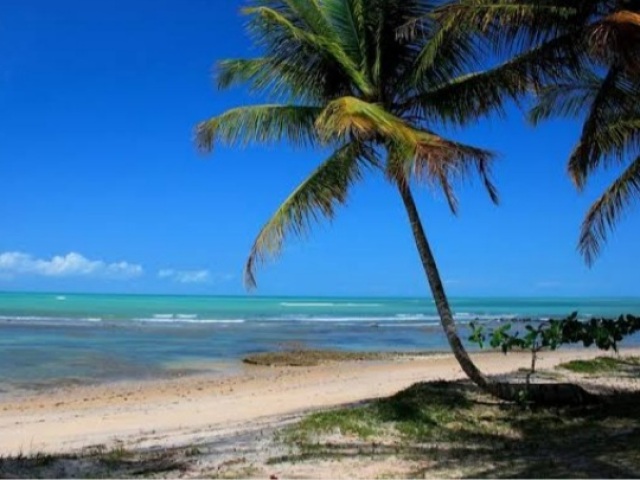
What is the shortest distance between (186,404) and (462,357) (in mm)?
5387

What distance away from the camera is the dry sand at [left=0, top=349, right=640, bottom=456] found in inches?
340

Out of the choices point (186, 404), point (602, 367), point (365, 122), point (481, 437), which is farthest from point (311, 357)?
point (365, 122)

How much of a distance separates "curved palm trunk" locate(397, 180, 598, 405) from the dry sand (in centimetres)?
237

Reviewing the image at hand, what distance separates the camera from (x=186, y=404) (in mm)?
11781

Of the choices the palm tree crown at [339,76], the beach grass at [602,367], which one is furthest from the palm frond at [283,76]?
the beach grass at [602,367]

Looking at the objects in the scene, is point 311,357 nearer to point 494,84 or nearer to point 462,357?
point 462,357

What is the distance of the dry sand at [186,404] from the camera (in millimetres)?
8625

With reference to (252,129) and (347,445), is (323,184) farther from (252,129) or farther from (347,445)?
(347,445)

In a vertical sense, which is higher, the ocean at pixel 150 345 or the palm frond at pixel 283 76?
the palm frond at pixel 283 76

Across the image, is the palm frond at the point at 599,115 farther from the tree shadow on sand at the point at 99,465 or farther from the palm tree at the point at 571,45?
the tree shadow on sand at the point at 99,465

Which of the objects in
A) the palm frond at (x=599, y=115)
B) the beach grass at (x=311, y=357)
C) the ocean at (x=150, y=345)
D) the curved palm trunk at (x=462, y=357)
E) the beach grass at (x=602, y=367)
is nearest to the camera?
the palm frond at (x=599, y=115)

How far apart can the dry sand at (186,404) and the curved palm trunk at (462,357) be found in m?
2.37

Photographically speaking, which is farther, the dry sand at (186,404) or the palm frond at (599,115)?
the dry sand at (186,404)

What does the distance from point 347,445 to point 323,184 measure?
11.3 ft
